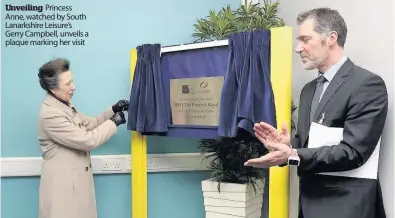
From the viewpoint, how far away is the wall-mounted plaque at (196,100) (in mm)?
2176

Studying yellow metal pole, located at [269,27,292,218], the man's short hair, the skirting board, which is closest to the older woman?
the skirting board

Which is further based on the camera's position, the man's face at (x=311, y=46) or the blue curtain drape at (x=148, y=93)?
the blue curtain drape at (x=148, y=93)

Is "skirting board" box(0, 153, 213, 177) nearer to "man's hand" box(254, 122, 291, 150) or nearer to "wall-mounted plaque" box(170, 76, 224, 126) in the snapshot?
"wall-mounted plaque" box(170, 76, 224, 126)

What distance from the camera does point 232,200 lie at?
7.57ft

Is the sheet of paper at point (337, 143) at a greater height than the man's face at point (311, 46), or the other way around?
the man's face at point (311, 46)

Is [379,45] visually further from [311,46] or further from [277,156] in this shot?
[277,156]

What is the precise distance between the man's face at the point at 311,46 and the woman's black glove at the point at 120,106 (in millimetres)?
1246

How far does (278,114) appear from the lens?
1898mm

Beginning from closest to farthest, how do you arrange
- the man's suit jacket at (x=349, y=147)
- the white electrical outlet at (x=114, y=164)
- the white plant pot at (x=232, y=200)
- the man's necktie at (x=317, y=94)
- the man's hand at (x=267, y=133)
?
the man's suit jacket at (x=349, y=147) → the man's hand at (x=267, y=133) → the man's necktie at (x=317, y=94) → the white plant pot at (x=232, y=200) → the white electrical outlet at (x=114, y=164)

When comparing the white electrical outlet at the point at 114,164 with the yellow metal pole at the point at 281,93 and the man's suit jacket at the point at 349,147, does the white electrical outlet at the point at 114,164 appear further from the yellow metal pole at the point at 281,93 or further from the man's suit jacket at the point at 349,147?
the man's suit jacket at the point at 349,147

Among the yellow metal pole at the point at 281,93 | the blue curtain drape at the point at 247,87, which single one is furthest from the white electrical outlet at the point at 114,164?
the yellow metal pole at the point at 281,93

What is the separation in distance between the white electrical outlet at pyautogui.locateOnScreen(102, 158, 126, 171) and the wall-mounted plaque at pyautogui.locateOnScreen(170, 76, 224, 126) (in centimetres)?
65

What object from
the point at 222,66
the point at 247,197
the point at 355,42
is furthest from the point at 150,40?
the point at 355,42

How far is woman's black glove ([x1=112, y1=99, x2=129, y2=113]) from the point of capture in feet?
8.45
